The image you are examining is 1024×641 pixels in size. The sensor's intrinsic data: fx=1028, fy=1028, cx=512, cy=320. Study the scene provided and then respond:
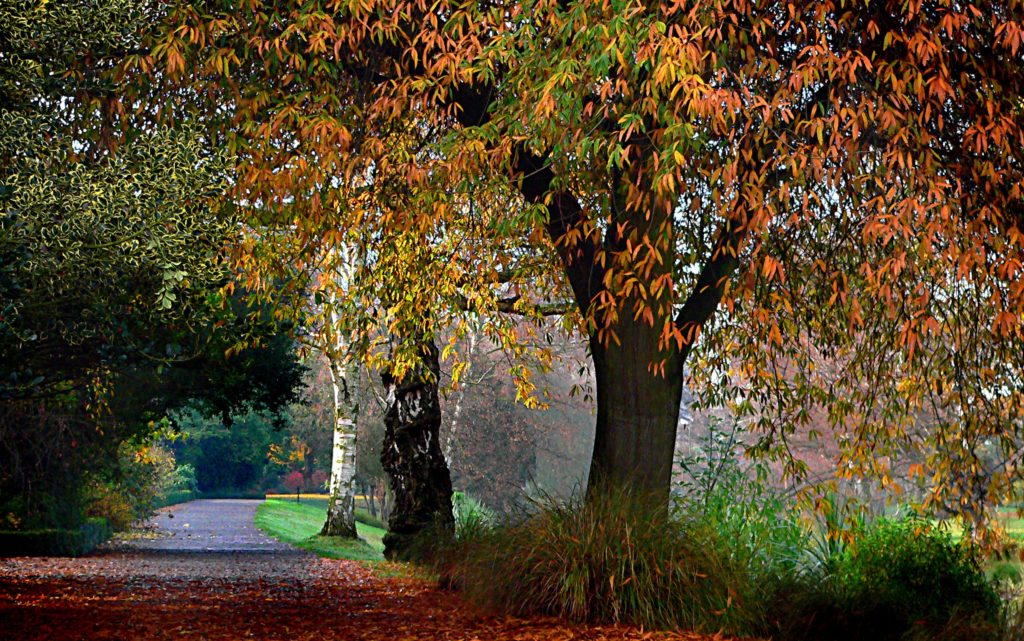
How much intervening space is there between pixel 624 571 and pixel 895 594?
3.87m

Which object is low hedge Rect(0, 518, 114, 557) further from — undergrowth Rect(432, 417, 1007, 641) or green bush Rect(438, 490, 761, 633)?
green bush Rect(438, 490, 761, 633)

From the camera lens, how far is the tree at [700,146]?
6.46 m

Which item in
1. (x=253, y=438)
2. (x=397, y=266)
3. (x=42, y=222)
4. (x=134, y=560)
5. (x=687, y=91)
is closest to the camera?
Result: (x=687, y=91)

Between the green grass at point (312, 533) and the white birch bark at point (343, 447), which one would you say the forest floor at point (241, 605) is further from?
the white birch bark at point (343, 447)

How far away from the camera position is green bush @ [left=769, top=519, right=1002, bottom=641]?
9266 mm

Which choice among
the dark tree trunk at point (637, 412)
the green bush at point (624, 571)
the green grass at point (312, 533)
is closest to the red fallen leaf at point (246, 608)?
the green bush at point (624, 571)

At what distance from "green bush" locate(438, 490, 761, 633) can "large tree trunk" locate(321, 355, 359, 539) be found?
12152mm

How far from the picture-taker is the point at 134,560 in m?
16.4

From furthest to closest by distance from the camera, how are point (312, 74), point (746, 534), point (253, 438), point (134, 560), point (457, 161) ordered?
point (253, 438), point (134, 560), point (746, 534), point (312, 74), point (457, 161)

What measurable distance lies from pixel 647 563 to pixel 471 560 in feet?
9.04

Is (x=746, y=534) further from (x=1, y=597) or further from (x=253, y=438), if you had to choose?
(x=253, y=438)

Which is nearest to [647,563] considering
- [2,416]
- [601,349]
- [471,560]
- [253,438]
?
[601,349]

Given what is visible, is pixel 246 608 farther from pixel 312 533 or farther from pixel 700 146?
pixel 312 533

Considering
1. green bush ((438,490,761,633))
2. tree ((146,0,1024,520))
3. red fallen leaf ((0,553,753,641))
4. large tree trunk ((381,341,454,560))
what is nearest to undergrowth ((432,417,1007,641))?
green bush ((438,490,761,633))
